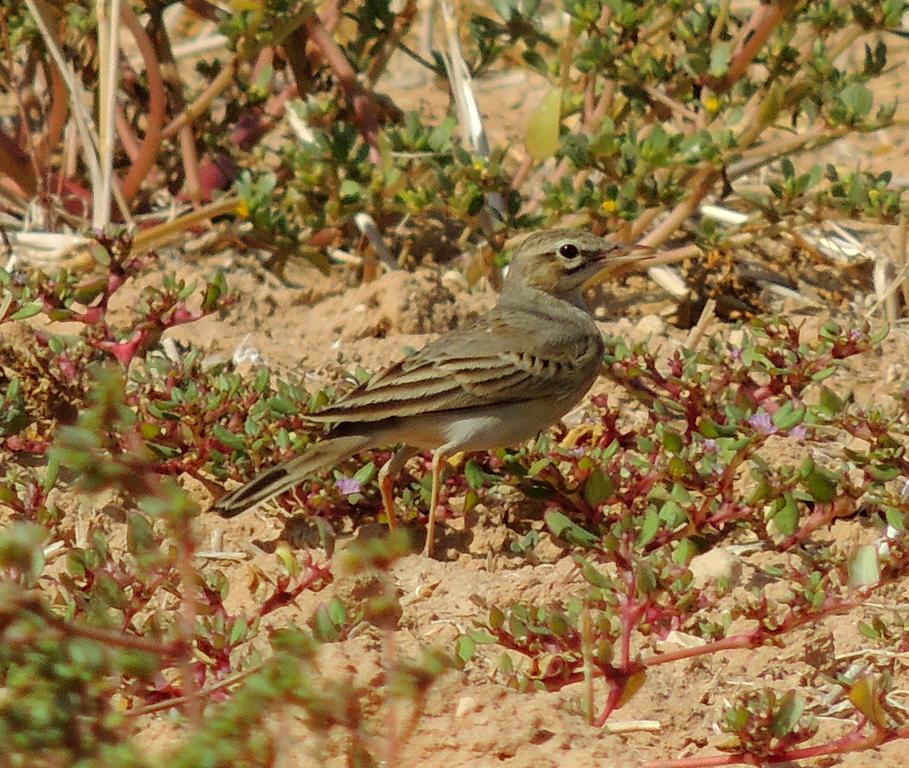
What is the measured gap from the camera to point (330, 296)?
6.35 m

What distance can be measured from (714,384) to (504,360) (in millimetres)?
692

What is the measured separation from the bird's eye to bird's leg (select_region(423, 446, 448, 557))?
1120 millimetres

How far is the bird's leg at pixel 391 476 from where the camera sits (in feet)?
Result: 15.5

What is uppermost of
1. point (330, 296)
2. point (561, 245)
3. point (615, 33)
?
point (615, 33)

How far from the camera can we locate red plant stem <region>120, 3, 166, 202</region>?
6.05 m

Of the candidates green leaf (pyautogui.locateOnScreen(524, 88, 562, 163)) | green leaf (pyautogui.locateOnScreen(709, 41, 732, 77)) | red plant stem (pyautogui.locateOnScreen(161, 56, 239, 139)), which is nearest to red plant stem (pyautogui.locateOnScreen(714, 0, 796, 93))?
green leaf (pyautogui.locateOnScreen(709, 41, 732, 77))

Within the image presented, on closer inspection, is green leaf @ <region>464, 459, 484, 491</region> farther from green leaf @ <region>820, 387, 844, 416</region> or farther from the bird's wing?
green leaf @ <region>820, 387, 844, 416</region>

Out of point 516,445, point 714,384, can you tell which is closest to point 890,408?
point 714,384

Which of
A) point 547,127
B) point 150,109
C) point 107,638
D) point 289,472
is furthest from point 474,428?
point 107,638

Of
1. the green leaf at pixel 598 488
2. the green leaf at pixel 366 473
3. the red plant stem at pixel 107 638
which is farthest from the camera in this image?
the green leaf at pixel 366 473

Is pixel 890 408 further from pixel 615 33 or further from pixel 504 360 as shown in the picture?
pixel 615 33

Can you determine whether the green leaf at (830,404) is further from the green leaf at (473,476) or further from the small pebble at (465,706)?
the small pebble at (465,706)

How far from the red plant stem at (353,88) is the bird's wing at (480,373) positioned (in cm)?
138

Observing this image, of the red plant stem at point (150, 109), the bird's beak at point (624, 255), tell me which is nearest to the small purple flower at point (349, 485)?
the bird's beak at point (624, 255)
